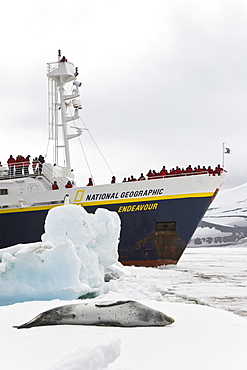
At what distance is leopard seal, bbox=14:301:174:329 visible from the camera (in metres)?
4.35

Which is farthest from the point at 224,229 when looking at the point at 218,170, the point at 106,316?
the point at 106,316

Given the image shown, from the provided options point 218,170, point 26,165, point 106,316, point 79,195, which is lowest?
point 106,316

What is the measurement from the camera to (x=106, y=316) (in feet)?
14.5

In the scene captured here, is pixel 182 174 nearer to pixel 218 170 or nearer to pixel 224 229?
pixel 218 170

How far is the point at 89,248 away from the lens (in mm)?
9594

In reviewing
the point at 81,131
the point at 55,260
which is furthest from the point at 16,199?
the point at 55,260

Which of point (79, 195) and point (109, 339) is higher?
point (79, 195)

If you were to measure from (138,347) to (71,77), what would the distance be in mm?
17805

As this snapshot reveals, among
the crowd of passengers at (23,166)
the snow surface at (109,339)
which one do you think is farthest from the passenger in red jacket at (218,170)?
the snow surface at (109,339)

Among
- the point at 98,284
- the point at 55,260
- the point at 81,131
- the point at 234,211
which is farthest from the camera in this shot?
the point at 234,211

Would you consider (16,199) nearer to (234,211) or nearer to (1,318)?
(1,318)

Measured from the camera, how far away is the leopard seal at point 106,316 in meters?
4.35

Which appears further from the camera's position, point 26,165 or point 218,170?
point 26,165

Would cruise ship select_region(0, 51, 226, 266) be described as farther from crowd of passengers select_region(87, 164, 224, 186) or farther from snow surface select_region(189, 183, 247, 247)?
snow surface select_region(189, 183, 247, 247)
